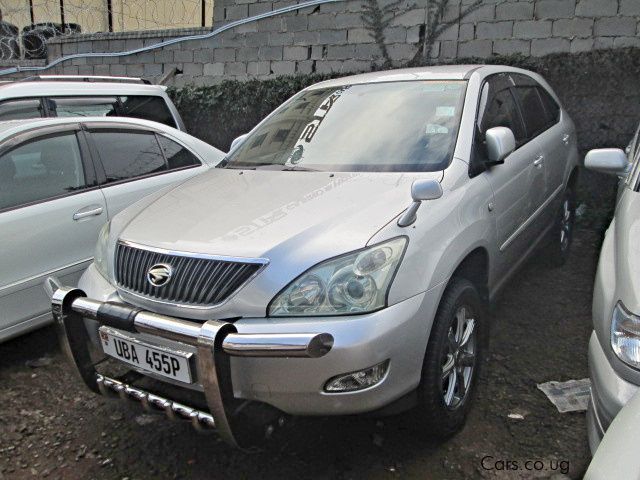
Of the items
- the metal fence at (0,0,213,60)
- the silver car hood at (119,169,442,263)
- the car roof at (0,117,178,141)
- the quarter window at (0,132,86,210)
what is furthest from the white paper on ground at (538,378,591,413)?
the metal fence at (0,0,213,60)

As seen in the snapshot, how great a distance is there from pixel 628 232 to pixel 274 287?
1462 millimetres

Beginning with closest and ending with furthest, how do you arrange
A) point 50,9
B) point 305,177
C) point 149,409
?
point 149,409, point 305,177, point 50,9

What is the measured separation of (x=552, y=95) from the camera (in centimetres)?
474

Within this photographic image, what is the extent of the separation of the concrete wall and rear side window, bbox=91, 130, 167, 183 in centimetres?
353

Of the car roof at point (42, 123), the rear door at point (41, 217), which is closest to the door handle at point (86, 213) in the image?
the rear door at point (41, 217)

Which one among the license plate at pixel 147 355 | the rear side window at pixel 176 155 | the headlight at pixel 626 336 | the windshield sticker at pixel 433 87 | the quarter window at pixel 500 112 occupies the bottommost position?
the license plate at pixel 147 355

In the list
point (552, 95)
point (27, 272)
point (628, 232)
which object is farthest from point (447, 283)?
point (552, 95)

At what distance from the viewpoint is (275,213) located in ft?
8.29

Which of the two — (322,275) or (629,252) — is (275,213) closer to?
(322,275)

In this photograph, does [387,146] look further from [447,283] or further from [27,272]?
[27,272]

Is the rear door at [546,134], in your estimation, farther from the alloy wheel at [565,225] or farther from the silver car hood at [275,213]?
the silver car hood at [275,213]

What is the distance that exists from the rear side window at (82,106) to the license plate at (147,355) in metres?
2.86

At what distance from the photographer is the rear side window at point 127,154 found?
3938mm

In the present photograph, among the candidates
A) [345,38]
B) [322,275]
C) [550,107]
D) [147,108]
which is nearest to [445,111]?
[322,275]
